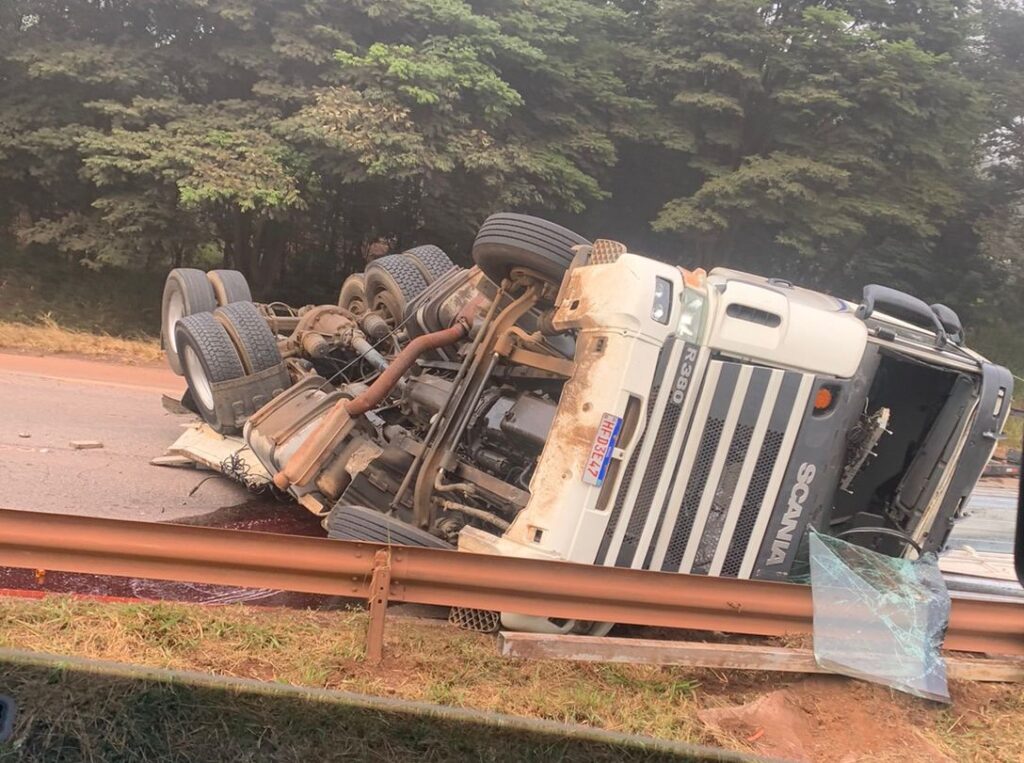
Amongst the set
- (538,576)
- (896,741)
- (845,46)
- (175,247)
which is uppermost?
(845,46)

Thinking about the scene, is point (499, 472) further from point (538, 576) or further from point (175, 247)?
point (175, 247)

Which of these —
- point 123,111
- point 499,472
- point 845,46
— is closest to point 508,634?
point 499,472

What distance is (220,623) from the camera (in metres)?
3.14

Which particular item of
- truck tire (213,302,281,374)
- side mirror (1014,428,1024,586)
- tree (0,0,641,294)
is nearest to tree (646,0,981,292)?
tree (0,0,641,294)

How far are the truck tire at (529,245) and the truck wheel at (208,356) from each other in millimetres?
2093

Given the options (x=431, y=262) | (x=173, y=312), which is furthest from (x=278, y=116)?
(x=431, y=262)

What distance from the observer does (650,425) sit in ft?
10.9

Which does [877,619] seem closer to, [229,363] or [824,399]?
[824,399]

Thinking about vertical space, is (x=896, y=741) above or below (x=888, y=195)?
below

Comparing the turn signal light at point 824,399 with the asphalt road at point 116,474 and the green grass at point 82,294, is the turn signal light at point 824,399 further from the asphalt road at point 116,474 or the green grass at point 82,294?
the green grass at point 82,294

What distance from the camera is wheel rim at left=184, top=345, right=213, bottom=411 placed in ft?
18.5

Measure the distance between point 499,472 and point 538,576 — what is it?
3.37 ft

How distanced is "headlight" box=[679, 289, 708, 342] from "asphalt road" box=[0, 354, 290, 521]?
10.6 feet

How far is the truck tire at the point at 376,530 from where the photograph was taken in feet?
11.9
